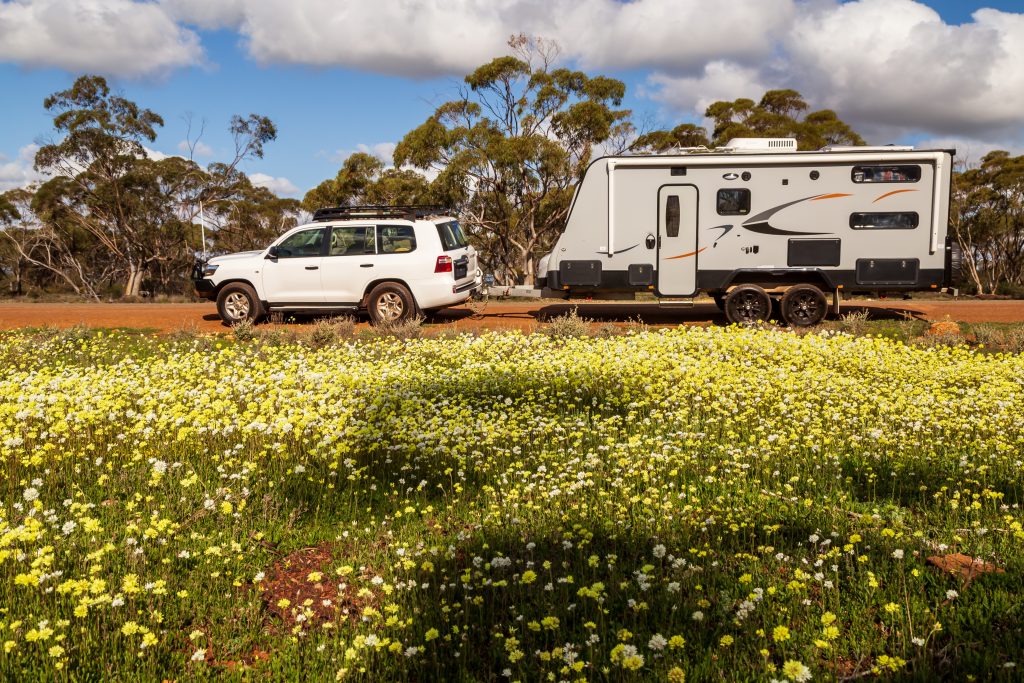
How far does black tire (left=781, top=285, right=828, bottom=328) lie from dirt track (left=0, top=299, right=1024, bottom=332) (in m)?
1.63

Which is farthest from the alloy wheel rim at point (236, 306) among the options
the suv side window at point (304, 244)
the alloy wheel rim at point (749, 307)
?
the alloy wheel rim at point (749, 307)

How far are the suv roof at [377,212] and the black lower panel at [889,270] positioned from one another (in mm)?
7896

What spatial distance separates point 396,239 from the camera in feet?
48.5

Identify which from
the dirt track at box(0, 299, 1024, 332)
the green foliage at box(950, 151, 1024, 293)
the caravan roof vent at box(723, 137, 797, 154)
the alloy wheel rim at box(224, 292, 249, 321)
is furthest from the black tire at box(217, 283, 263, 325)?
the green foliage at box(950, 151, 1024, 293)

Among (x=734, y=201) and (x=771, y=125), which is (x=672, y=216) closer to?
(x=734, y=201)

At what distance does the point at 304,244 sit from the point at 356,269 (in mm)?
1149

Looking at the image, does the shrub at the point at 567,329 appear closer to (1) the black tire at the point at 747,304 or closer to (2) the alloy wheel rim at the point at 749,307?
(1) the black tire at the point at 747,304

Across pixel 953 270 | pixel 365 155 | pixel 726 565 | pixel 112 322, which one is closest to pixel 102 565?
pixel 726 565

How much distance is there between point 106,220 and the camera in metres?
43.0

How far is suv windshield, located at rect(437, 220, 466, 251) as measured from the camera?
14799 mm

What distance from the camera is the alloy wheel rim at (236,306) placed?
15438 millimetres

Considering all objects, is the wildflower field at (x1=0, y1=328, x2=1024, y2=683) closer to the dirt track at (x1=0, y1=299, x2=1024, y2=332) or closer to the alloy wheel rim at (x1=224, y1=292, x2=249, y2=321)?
the alloy wheel rim at (x1=224, y1=292, x2=249, y2=321)

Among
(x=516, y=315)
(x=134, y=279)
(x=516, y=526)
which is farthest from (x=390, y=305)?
(x=134, y=279)

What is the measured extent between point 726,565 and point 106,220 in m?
46.0
